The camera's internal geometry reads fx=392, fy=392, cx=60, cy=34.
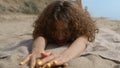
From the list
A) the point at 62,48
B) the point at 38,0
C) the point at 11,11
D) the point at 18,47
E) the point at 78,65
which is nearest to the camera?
the point at 78,65

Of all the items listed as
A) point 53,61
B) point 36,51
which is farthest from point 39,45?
point 53,61

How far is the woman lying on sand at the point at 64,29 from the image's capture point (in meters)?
3.27

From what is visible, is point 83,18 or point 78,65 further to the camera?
point 83,18

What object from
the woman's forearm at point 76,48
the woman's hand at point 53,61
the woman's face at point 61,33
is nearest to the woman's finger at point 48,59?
the woman's hand at point 53,61

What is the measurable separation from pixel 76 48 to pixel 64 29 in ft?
0.83

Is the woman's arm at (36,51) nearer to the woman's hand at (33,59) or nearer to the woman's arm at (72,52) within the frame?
the woman's hand at (33,59)

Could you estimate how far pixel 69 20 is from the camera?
3426mm

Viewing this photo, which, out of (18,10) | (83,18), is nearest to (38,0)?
(18,10)

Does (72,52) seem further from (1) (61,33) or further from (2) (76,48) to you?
(1) (61,33)

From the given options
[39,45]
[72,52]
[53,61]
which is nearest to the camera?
[53,61]

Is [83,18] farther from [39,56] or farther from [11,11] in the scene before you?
[11,11]

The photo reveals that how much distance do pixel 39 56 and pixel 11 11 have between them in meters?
8.19

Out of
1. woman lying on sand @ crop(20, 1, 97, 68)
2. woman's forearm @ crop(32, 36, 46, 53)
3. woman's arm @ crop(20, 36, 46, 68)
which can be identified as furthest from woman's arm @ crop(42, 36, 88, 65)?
woman's forearm @ crop(32, 36, 46, 53)

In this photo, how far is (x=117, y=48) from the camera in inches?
139
